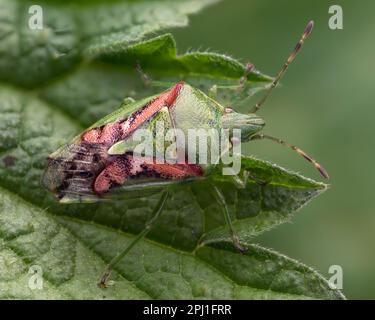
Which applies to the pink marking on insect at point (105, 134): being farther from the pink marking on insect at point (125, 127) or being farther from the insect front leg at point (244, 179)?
the insect front leg at point (244, 179)

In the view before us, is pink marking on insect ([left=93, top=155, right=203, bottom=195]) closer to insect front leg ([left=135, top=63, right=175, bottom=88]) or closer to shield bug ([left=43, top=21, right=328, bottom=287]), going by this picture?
shield bug ([left=43, top=21, right=328, bottom=287])

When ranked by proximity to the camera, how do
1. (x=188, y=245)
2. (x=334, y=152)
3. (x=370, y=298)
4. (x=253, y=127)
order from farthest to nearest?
(x=334, y=152), (x=370, y=298), (x=253, y=127), (x=188, y=245)

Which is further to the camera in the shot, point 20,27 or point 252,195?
point 20,27

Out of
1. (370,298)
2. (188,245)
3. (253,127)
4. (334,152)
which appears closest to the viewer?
(188,245)

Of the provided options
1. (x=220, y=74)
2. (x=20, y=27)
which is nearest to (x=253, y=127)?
(x=220, y=74)

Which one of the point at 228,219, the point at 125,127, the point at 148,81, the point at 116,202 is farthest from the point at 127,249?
the point at 148,81

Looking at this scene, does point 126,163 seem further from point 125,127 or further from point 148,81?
point 148,81

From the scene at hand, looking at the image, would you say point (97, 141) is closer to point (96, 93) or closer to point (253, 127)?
point (96, 93)

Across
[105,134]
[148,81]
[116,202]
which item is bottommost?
[116,202]
